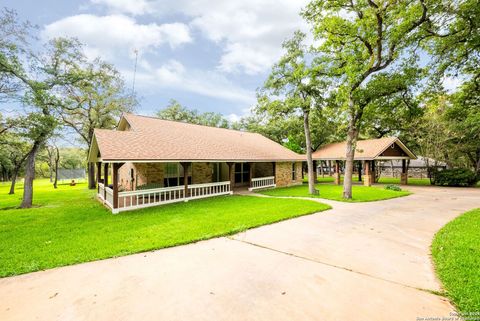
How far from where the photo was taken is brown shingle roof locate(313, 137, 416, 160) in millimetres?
20250

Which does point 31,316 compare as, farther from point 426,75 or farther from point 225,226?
point 426,75

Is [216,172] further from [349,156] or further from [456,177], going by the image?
[456,177]

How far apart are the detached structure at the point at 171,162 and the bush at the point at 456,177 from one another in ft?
42.6

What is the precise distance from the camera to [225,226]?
7000 millimetres

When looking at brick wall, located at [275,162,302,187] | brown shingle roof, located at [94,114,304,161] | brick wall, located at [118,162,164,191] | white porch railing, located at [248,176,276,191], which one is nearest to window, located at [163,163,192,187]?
brick wall, located at [118,162,164,191]

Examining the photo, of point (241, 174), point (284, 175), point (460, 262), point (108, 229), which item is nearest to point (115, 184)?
point (108, 229)

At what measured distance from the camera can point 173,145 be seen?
489 inches

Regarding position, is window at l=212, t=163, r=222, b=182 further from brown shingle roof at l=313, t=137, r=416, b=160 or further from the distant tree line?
brown shingle roof at l=313, t=137, r=416, b=160

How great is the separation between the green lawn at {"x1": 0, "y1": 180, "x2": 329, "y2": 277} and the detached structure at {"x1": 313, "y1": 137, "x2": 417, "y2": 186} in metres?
13.0

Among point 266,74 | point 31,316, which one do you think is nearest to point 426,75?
point 266,74

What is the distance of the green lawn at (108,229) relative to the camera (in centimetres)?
499

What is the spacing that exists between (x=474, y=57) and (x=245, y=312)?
16688mm

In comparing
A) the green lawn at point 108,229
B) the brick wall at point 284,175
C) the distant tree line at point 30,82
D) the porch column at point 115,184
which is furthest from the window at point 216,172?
the distant tree line at point 30,82

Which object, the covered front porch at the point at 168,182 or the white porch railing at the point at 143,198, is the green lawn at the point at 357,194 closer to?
the covered front porch at the point at 168,182
